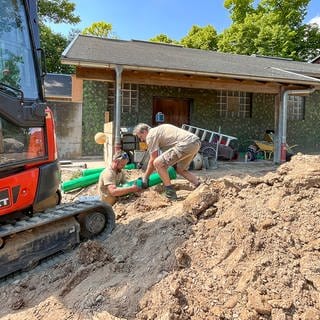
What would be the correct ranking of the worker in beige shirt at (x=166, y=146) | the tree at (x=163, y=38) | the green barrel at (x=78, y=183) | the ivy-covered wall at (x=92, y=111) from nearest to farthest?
the worker in beige shirt at (x=166, y=146), the green barrel at (x=78, y=183), the ivy-covered wall at (x=92, y=111), the tree at (x=163, y=38)

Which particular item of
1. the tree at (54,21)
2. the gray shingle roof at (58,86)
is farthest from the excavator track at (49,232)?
the tree at (54,21)

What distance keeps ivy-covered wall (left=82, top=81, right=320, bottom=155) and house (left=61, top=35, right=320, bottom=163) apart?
3cm

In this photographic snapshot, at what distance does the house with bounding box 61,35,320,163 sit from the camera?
878 centimetres

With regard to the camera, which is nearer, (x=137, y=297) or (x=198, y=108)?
(x=137, y=297)

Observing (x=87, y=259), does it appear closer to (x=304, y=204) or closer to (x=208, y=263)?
(x=208, y=263)

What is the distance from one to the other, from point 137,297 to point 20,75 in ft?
7.17

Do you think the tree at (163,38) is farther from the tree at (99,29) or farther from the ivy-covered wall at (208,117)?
the ivy-covered wall at (208,117)

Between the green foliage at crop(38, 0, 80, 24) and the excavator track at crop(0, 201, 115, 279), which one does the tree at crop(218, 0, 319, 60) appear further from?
the excavator track at crop(0, 201, 115, 279)

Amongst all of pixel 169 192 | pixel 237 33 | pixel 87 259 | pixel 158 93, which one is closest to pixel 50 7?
pixel 237 33

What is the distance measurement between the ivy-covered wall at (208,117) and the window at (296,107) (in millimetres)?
198

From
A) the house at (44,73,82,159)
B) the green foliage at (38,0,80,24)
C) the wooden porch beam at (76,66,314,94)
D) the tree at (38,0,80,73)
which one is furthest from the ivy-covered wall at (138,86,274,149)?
the green foliage at (38,0,80,24)

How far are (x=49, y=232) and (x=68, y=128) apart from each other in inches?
350

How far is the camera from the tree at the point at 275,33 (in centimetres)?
2698

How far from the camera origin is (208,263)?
324cm
